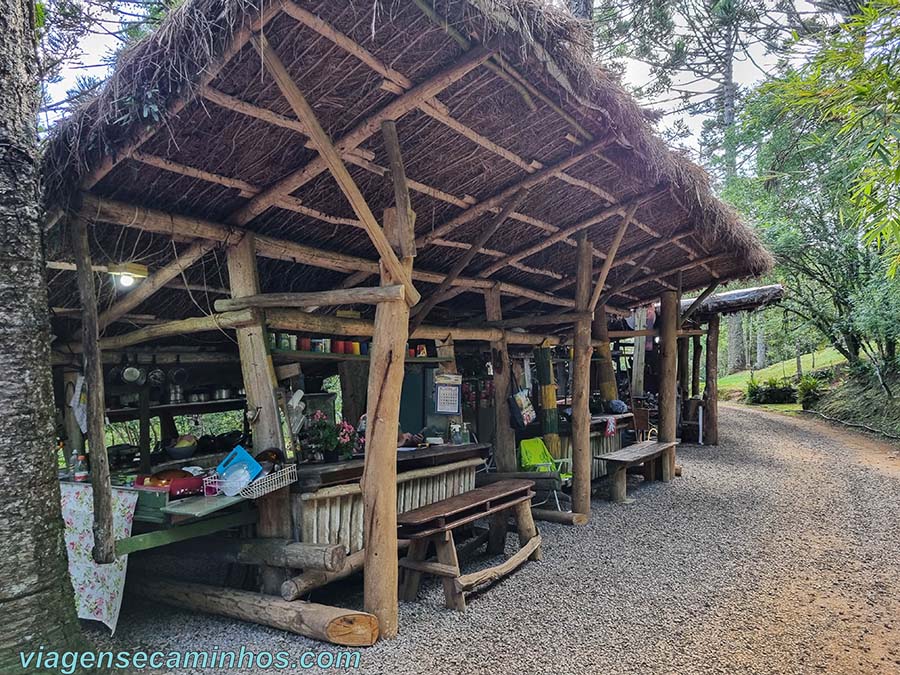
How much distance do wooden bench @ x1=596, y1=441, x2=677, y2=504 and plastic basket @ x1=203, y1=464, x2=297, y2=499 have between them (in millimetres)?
4178

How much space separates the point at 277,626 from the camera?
10.6 ft

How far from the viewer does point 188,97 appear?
2465mm

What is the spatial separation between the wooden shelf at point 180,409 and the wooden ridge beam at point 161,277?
81.7 inches

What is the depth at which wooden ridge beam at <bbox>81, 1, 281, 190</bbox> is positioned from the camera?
83.6 inches

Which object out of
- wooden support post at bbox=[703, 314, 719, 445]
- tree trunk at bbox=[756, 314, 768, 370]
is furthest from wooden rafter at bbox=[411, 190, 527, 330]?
tree trunk at bbox=[756, 314, 768, 370]

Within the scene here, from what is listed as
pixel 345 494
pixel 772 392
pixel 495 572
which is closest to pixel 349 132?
pixel 345 494

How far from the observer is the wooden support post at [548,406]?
6633mm

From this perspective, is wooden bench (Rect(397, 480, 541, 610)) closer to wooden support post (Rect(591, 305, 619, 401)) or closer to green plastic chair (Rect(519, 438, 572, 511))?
green plastic chair (Rect(519, 438, 572, 511))

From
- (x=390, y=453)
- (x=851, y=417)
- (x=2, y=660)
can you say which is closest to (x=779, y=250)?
(x=851, y=417)

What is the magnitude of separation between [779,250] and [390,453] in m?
12.2

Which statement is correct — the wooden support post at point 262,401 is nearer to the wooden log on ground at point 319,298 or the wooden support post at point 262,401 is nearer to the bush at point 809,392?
the wooden log on ground at point 319,298

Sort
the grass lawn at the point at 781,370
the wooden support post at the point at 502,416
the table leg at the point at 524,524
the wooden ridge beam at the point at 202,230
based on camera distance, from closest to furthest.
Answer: the wooden ridge beam at the point at 202,230 → the table leg at the point at 524,524 → the wooden support post at the point at 502,416 → the grass lawn at the point at 781,370

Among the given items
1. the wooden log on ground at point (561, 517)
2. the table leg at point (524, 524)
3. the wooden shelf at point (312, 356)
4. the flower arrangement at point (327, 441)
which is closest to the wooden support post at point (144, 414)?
the wooden shelf at point (312, 356)

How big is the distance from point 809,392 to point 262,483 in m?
15.4
